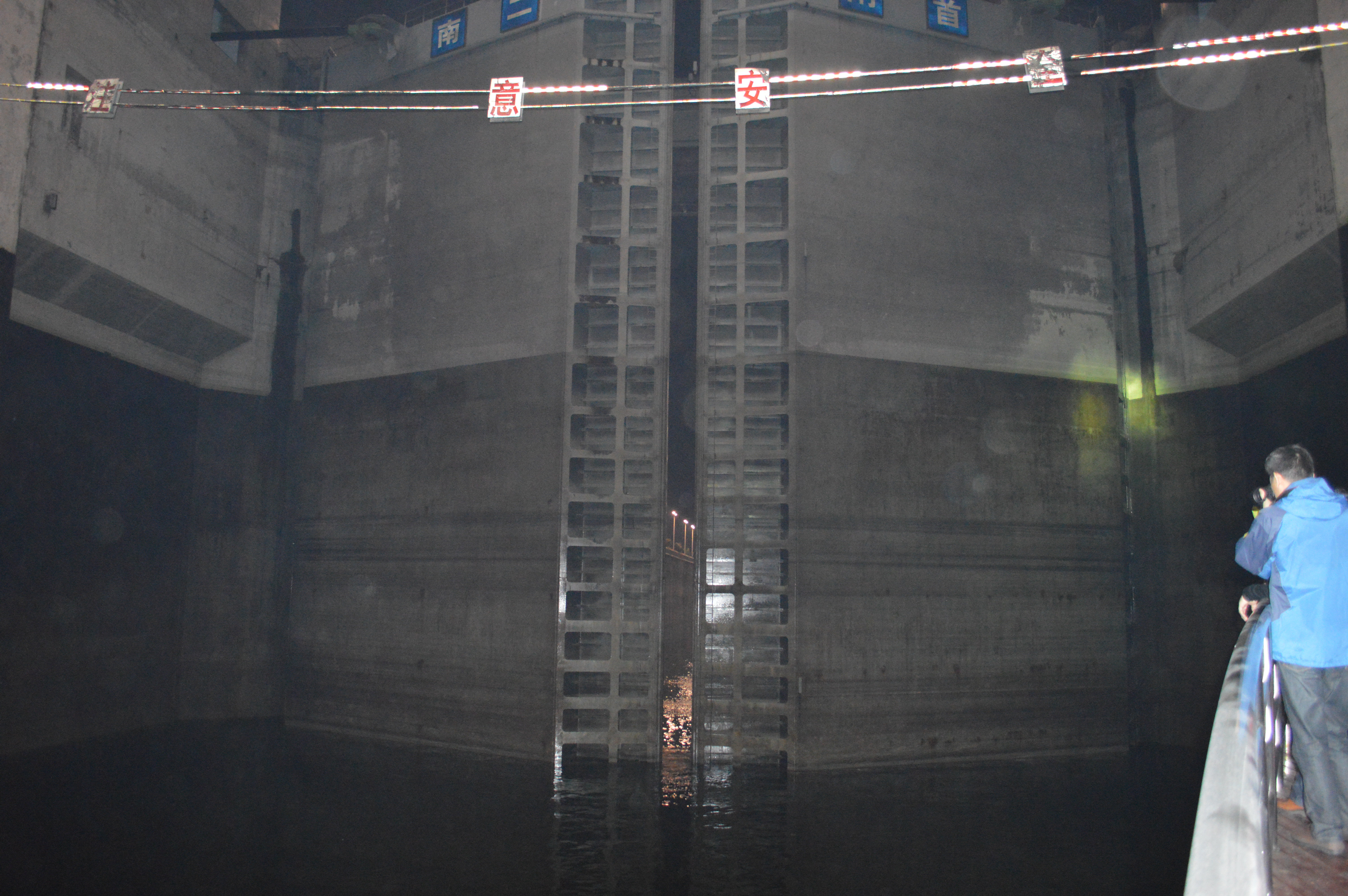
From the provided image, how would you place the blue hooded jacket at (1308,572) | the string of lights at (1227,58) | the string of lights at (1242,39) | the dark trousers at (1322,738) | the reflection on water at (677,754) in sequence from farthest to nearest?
the reflection on water at (677,754)
the string of lights at (1227,58)
the string of lights at (1242,39)
the blue hooded jacket at (1308,572)
the dark trousers at (1322,738)

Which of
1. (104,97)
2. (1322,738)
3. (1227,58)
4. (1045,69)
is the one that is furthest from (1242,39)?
(104,97)

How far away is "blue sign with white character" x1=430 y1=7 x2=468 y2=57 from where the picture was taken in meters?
18.2

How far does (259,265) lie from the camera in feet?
64.4

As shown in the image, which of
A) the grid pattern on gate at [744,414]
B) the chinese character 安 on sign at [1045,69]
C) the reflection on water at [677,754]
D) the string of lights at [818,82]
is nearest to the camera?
the string of lights at [818,82]

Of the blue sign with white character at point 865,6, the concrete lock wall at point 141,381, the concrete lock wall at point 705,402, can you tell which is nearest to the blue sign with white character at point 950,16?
the concrete lock wall at point 705,402

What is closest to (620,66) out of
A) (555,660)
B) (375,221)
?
(375,221)

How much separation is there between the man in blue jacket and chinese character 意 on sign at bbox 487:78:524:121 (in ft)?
28.1

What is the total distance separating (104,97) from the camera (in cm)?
1020

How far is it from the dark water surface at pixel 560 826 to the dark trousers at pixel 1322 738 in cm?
612

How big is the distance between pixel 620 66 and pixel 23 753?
1576cm

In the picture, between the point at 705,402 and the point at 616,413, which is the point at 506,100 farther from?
the point at 705,402

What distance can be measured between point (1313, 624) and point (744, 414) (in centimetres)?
1205

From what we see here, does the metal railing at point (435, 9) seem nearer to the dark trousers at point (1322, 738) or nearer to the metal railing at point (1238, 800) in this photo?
the dark trousers at point (1322, 738)

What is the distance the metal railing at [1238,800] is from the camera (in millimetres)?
1932
